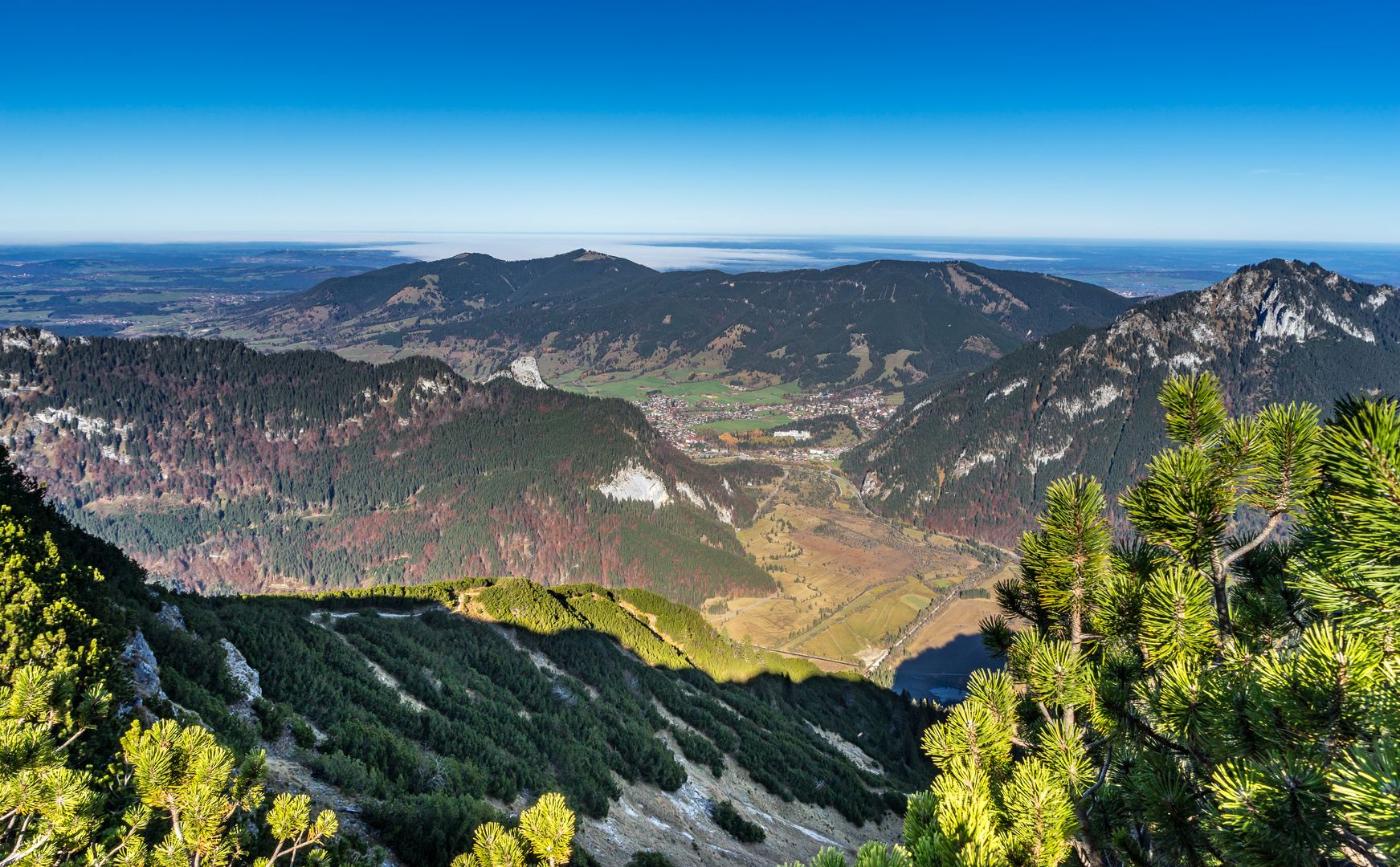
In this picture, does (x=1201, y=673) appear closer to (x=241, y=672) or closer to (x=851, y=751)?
(x=241, y=672)

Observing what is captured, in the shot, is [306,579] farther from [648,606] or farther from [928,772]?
[928,772]

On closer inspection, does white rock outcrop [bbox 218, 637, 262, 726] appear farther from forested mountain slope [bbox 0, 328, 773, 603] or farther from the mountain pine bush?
forested mountain slope [bbox 0, 328, 773, 603]

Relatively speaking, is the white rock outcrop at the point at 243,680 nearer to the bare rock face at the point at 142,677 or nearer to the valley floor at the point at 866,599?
the bare rock face at the point at 142,677

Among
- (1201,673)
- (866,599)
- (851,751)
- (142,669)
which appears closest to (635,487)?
(866,599)

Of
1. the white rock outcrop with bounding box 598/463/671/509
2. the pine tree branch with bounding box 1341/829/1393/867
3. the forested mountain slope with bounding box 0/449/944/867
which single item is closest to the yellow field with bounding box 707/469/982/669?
the white rock outcrop with bounding box 598/463/671/509

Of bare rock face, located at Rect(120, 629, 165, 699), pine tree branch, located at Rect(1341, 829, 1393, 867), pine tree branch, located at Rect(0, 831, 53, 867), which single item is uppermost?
pine tree branch, located at Rect(1341, 829, 1393, 867)

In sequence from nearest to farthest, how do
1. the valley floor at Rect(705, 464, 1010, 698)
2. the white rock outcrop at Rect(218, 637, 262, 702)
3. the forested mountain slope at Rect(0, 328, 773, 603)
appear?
the white rock outcrop at Rect(218, 637, 262, 702), the valley floor at Rect(705, 464, 1010, 698), the forested mountain slope at Rect(0, 328, 773, 603)

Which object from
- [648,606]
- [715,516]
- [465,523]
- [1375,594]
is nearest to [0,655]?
[1375,594]
